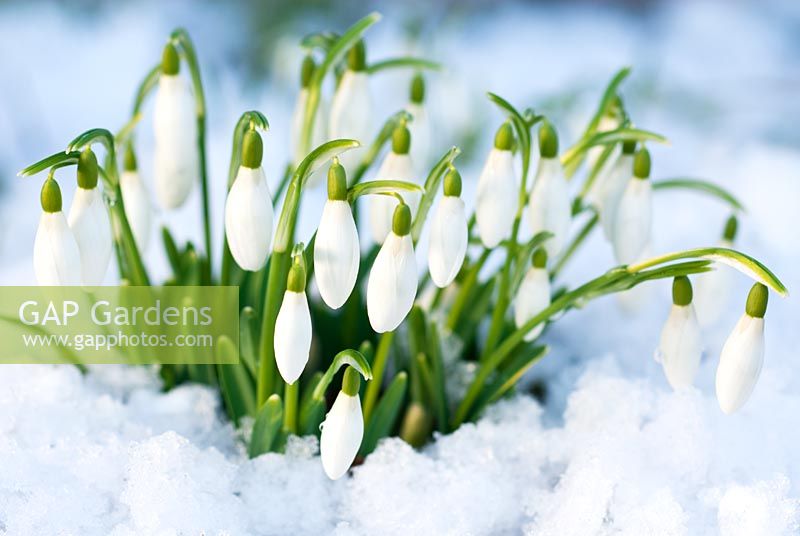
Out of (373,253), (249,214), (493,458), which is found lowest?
(493,458)

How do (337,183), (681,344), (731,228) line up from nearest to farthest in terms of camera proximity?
(337,183), (681,344), (731,228)

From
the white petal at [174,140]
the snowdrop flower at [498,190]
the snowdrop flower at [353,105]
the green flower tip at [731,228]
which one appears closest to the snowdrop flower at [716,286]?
the green flower tip at [731,228]

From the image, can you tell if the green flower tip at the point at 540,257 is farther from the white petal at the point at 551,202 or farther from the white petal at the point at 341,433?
the white petal at the point at 341,433

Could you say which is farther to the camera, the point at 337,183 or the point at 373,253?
the point at 373,253

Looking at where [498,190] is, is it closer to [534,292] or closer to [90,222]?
[534,292]

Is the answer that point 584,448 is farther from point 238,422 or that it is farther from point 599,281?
point 238,422

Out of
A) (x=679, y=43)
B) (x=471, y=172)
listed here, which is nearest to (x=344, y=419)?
(x=471, y=172)

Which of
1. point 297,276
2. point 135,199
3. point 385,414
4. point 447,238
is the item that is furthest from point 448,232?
point 135,199

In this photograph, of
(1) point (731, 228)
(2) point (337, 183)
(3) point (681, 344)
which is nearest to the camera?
(2) point (337, 183)
